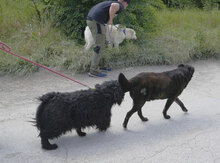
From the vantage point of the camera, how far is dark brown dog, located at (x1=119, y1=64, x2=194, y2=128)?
358cm

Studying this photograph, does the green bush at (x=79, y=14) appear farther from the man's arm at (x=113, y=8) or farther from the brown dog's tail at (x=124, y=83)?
the brown dog's tail at (x=124, y=83)

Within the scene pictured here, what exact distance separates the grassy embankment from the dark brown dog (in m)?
2.91

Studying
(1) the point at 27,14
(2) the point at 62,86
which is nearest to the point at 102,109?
(2) the point at 62,86

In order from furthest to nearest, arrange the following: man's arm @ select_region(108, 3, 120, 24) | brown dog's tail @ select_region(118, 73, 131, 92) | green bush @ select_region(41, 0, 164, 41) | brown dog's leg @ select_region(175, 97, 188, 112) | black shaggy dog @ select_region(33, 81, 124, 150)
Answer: green bush @ select_region(41, 0, 164, 41)
man's arm @ select_region(108, 3, 120, 24)
brown dog's leg @ select_region(175, 97, 188, 112)
brown dog's tail @ select_region(118, 73, 131, 92)
black shaggy dog @ select_region(33, 81, 124, 150)

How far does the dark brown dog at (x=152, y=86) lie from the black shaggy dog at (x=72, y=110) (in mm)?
295

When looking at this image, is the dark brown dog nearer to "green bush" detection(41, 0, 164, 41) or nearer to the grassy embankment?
the grassy embankment

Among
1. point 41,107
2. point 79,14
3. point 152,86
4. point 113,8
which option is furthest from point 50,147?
point 79,14

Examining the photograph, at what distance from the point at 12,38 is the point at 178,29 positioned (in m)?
6.08

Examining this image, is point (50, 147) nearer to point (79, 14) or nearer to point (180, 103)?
point (180, 103)

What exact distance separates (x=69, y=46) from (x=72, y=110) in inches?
169

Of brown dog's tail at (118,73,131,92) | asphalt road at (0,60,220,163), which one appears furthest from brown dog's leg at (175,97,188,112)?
brown dog's tail at (118,73,131,92)

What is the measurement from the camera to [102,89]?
11.1 feet

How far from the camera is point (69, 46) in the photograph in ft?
23.5

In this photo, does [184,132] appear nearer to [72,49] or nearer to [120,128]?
[120,128]
